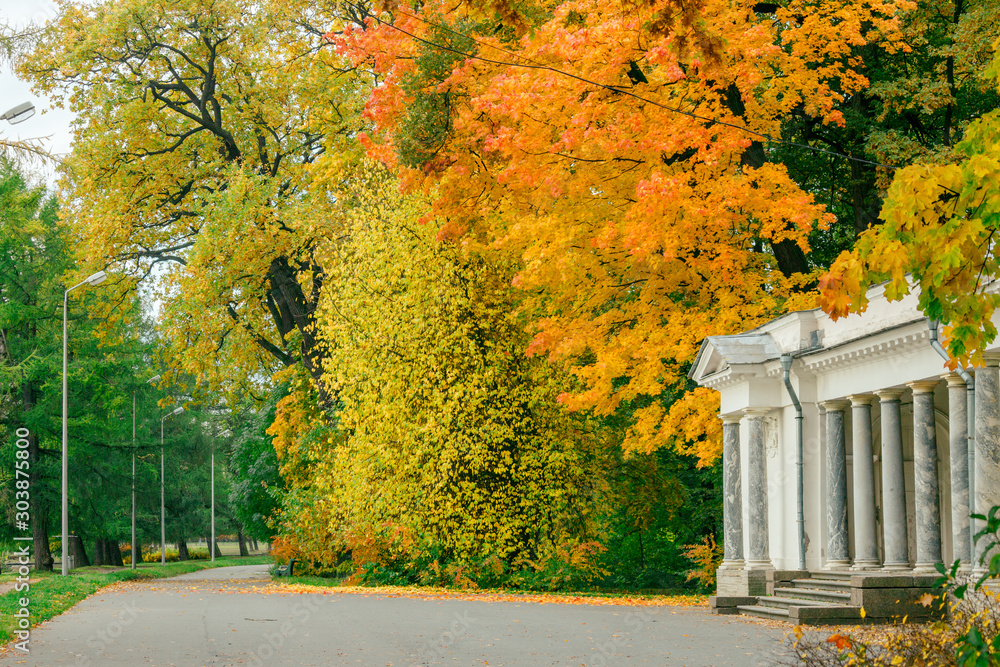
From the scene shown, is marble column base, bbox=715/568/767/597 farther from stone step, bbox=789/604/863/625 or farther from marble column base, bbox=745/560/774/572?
stone step, bbox=789/604/863/625

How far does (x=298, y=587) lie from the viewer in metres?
24.9

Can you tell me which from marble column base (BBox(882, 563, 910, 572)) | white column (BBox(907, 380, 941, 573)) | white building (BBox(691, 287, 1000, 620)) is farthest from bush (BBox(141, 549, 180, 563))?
white column (BBox(907, 380, 941, 573))

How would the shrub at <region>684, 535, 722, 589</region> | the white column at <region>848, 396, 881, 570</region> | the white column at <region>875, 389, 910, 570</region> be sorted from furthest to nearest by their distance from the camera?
the shrub at <region>684, 535, 722, 589</region> < the white column at <region>848, 396, 881, 570</region> < the white column at <region>875, 389, 910, 570</region>

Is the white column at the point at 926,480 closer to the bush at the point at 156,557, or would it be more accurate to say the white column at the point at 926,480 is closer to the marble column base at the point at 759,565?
the marble column base at the point at 759,565

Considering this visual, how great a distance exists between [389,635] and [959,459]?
25.7ft

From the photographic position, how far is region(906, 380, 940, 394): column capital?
595 inches

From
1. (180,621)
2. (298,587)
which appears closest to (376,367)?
(298,587)

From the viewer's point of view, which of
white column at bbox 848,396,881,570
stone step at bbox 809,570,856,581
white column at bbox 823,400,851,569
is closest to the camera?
stone step at bbox 809,570,856,581

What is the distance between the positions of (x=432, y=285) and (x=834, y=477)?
1029cm

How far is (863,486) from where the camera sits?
56.0 feet

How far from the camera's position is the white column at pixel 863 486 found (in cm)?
1686

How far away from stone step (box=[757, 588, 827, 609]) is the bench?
1959cm

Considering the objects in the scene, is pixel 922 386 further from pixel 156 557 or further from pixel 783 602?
pixel 156 557

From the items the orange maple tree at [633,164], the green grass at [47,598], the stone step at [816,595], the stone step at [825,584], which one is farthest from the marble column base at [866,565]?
the green grass at [47,598]
